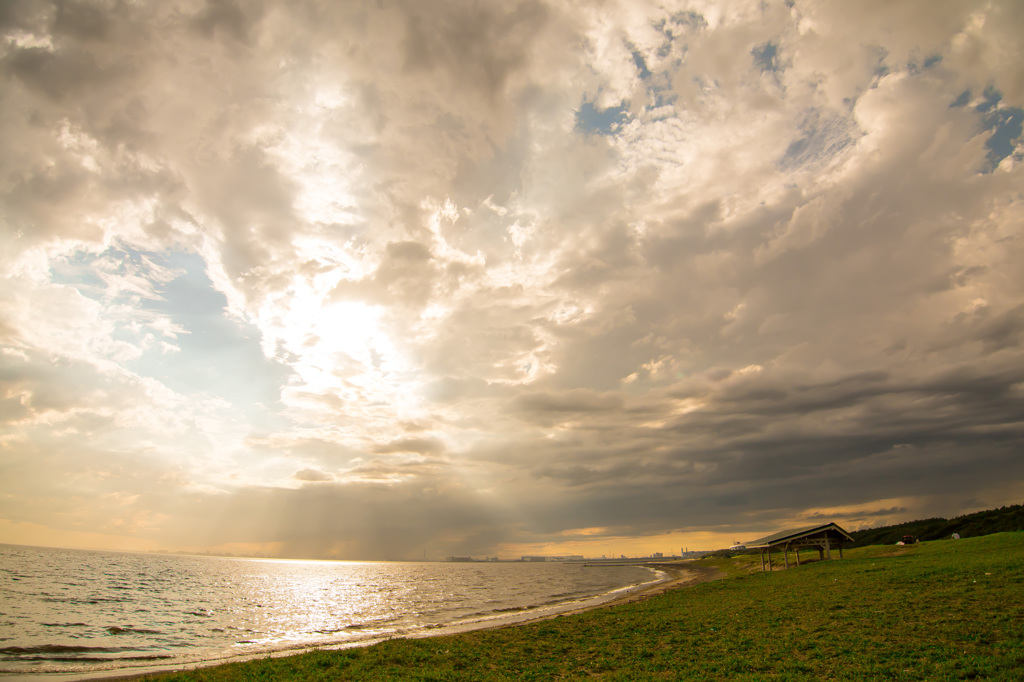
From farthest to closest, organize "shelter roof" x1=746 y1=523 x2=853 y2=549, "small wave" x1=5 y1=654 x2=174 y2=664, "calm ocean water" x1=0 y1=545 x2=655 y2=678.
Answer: "shelter roof" x1=746 y1=523 x2=853 y2=549, "calm ocean water" x1=0 y1=545 x2=655 y2=678, "small wave" x1=5 y1=654 x2=174 y2=664

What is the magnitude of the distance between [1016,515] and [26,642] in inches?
4906

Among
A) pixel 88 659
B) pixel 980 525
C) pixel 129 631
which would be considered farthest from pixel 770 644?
pixel 980 525

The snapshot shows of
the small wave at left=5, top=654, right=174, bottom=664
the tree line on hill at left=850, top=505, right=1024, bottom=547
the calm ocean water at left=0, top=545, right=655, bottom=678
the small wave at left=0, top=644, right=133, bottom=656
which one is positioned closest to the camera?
the small wave at left=5, top=654, right=174, bottom=664

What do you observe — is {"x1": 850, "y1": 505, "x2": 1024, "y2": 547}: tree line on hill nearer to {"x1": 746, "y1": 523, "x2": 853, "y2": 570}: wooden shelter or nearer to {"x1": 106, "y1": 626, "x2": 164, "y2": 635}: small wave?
{"x1": 746, "y1": 523, "x2": 853, "y2": 570}: wooden shelter

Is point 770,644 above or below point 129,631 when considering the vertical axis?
above

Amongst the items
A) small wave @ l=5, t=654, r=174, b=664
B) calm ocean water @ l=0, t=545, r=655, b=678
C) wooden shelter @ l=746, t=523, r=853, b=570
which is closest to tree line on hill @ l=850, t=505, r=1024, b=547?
wooden shelter @ l=746, t=523, r=853, b=570

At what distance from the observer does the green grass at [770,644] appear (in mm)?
13289

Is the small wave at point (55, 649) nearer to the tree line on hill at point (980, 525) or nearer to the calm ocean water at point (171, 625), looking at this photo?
the calm ocean water at point (171, 625)

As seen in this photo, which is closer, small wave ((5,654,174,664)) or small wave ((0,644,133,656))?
small wave ((5,654,174,664))

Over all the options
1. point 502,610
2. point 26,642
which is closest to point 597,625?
point 502,610

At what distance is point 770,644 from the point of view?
16.4 metres

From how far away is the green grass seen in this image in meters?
13.3

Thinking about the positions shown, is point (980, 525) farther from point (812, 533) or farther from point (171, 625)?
point (171, 625)

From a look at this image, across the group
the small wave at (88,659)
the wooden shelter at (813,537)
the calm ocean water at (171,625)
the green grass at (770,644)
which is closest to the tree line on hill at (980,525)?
the wooden shelter at (813,537)
